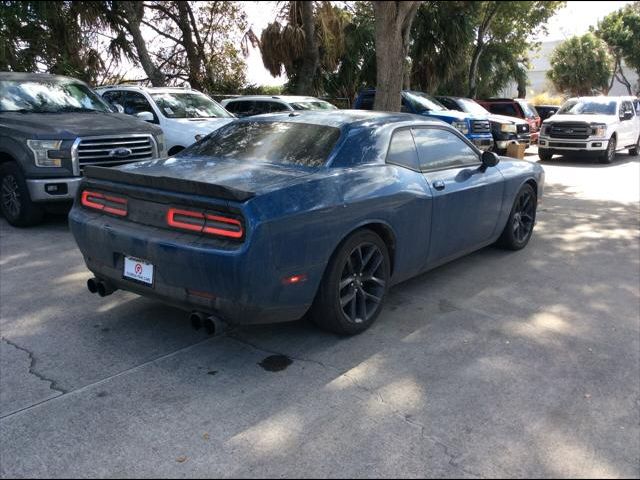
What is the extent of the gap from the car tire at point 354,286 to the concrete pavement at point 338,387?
0.49 ft

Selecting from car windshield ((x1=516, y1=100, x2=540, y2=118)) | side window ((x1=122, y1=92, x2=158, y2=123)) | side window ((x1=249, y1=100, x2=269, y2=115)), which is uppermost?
side window ((x1=122, y1=92, x2=158, y2=123))

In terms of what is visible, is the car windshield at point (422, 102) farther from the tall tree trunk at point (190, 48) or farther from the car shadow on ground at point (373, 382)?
the car shadow on ground at point (373, 382)

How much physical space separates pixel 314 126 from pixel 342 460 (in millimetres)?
2742

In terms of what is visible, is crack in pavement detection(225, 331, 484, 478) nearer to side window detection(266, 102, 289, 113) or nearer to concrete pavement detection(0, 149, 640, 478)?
concrete pavement detection(0, 149, 640, 478)

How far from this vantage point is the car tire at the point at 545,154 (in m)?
16.8

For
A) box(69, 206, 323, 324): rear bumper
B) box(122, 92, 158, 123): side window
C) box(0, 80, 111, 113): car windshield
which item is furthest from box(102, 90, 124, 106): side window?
box(69, 206, 323, 324): rear bumper

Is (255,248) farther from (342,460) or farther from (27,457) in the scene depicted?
(27,457)

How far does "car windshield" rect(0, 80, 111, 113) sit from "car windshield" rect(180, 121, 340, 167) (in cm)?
404

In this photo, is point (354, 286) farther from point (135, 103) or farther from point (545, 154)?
point (545, 154)

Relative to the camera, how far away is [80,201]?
443 cm

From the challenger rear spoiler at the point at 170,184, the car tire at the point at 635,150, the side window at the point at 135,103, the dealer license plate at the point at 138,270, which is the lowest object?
the car tire at the point at 635,150

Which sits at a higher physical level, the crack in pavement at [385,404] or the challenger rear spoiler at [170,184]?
the challenger rear spoiler at [170,184]

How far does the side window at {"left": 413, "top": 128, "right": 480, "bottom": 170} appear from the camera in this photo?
5043 millimetres

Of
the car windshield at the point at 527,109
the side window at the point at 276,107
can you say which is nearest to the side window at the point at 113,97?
the side window at the point at 276,107
